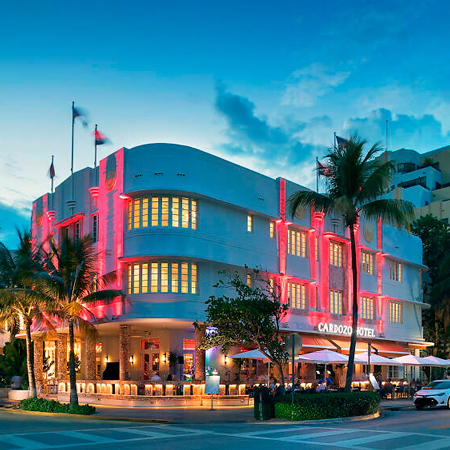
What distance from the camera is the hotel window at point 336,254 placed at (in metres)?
41.5

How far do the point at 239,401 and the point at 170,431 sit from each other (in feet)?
38.4

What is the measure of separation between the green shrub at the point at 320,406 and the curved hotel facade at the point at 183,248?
9111 millimetres

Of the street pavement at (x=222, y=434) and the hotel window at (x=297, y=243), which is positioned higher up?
the hotel window at (x=297, y=243)

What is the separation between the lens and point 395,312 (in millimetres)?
48156

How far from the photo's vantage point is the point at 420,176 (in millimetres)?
82875

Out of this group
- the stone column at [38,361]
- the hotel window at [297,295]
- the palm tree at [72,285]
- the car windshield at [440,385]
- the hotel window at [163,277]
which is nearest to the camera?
the palm tree at [72,285]

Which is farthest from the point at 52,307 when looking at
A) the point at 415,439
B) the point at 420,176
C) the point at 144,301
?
the point at 420,176

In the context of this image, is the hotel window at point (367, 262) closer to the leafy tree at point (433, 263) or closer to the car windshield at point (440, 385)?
the leafy tree at point (433, 263)

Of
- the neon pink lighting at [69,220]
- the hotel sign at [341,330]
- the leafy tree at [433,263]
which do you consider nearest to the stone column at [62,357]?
the neon pink lighting at [69,220]

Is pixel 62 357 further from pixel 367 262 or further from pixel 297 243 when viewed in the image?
pixel 367 262

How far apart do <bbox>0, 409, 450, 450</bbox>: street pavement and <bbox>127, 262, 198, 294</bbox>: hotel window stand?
821cm

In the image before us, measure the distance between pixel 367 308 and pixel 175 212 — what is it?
1983 cm

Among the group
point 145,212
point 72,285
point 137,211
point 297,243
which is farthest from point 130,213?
point 297,243

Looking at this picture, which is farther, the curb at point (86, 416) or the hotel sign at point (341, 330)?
the hotel sign at point (341, 330)
